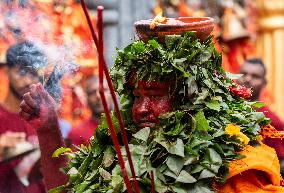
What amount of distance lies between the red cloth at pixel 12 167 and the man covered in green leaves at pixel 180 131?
1911mm

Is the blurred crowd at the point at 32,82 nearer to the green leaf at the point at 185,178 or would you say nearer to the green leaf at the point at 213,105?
the green leaf at the point at 213,105

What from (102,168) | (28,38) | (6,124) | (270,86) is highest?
(28,38)

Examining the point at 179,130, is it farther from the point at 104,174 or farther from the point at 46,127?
the point at 46,127

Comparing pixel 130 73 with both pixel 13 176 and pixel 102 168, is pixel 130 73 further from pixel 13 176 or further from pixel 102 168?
pixel 13 176

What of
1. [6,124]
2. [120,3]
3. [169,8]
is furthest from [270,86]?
[6,124]

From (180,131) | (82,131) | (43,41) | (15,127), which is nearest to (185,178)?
(180,131)

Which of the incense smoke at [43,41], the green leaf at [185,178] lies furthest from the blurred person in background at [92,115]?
the green leaf at [185,178]

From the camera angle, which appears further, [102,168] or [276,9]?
[276,9]

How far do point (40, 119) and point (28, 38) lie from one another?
1.05m

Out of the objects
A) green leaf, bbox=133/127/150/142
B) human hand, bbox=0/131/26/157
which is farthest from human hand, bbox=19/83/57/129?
human hand, bbox=0/131/26/157

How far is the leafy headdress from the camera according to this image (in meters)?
3.25

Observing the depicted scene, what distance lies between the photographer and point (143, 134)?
340 cm

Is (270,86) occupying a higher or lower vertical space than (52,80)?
lower

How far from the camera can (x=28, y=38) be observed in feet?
16.6
